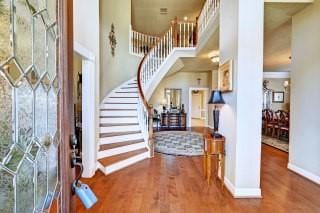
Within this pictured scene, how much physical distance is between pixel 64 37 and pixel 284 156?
6001 millimetres

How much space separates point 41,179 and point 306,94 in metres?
4.55

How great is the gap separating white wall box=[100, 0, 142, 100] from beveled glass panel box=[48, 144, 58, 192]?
20.7 ft

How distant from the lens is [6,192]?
63 cm

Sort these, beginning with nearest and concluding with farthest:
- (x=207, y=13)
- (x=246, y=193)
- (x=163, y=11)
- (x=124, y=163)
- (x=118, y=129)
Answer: (x=246, y=193) < (x=124, y=163) < (x=118, y=129) < (x=207, y=13) < (x=163, y=11)

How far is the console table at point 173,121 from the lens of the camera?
1129cm

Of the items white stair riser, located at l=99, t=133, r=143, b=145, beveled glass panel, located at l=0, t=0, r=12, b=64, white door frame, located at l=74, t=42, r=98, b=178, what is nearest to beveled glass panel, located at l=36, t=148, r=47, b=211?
beveled glass panel, located at l=0, t=0, r=12, b=64

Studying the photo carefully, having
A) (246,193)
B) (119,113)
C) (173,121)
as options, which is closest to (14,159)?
(246,193)

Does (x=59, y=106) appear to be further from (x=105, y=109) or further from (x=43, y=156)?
(x=105, y=109)

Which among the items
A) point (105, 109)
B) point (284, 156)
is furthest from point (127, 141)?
point (284, 156)

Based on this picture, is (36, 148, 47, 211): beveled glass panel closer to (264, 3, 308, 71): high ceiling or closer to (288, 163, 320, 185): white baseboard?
(264, 3, 308, 71): high ceiling

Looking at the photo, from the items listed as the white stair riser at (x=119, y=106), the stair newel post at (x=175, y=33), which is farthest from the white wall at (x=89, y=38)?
the stair newel post at (x=175, y=33)

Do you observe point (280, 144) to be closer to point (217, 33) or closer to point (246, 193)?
point (217, 33)

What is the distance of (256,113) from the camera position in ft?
10.9

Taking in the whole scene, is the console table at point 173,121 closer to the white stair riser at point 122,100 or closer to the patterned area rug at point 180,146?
the patterned area rug at point 180,146
